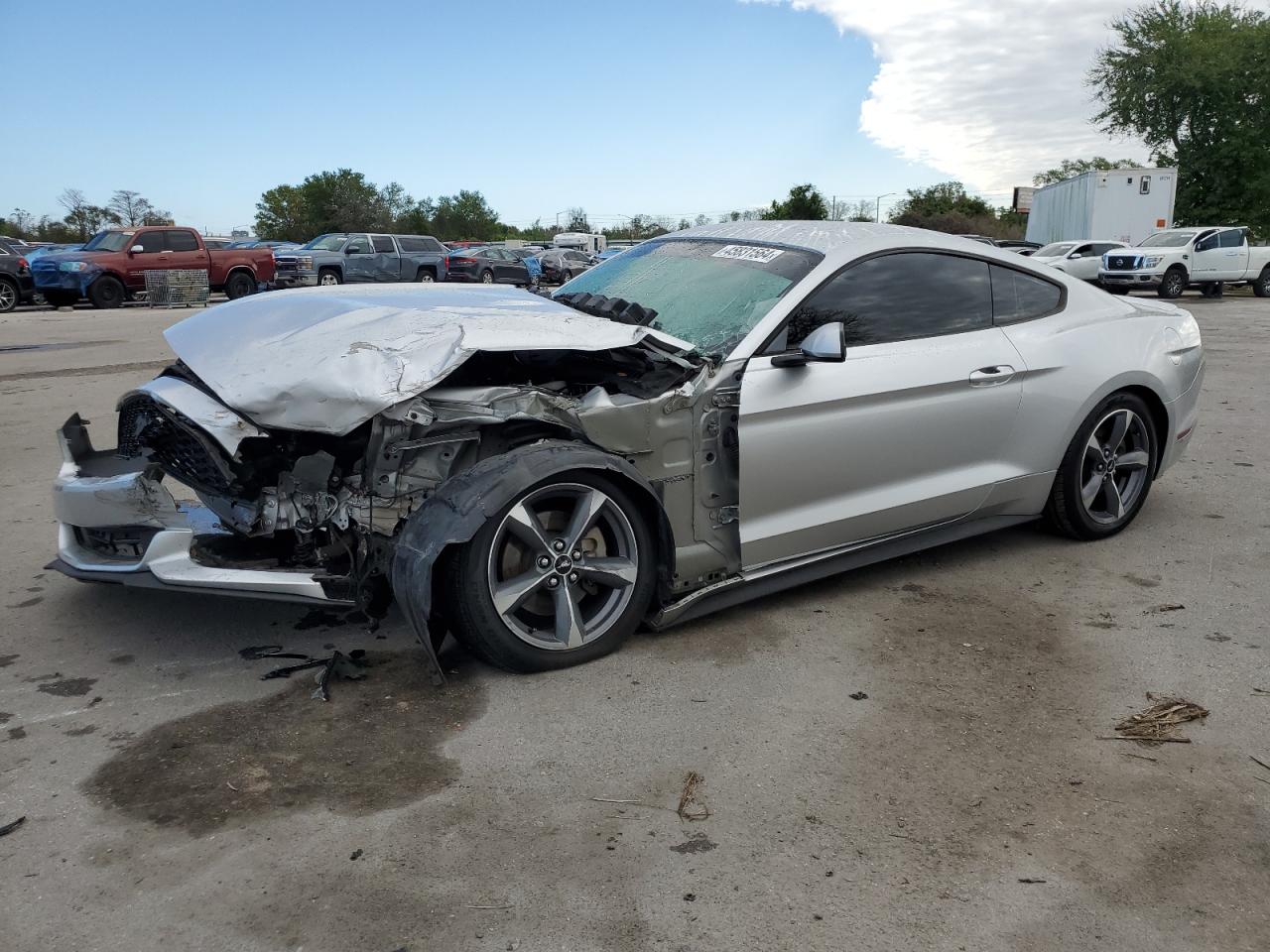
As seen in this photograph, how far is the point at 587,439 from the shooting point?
360 centimetres

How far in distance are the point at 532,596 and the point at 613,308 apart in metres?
1.35

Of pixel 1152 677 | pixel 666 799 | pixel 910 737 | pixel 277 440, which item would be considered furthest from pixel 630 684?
pixel 1152 677

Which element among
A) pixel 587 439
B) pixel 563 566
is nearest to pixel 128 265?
pixel 587 439

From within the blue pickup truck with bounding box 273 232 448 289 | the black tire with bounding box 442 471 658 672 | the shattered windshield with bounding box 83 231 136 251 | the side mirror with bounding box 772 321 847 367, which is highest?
the shattered windshield with bounding box 83 231 136 251

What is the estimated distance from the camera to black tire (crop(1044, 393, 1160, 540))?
4.77 metres

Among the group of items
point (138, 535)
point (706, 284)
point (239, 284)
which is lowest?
point (138, 535)

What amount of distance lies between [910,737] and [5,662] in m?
3.18

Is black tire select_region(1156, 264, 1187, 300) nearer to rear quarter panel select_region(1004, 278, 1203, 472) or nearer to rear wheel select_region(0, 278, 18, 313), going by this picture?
rear quarter panel select_region(1004, 278, 1203, 472)

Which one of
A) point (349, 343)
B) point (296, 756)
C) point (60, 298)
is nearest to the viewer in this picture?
point (296, 756)

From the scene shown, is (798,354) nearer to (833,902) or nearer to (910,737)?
(910,737)

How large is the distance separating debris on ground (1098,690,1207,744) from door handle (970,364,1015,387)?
1.48 m

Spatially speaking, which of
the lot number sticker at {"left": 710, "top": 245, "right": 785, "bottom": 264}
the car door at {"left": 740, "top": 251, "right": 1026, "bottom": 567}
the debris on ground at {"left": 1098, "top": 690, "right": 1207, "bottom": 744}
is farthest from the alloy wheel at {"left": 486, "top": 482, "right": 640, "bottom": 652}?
the debris on ground at {"left": 1098, "top": 690, "right": 1207, "bottom": 744}

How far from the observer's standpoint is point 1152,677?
359cm

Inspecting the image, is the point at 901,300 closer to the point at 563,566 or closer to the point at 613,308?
the point at 613,308
